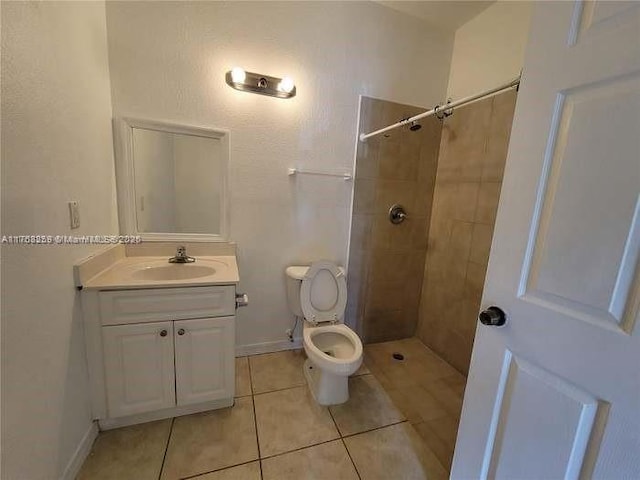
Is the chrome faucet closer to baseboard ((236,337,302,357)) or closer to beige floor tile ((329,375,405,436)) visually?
baseboard ((236,337,302,357))

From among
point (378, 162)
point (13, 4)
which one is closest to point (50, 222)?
point (13, 4)

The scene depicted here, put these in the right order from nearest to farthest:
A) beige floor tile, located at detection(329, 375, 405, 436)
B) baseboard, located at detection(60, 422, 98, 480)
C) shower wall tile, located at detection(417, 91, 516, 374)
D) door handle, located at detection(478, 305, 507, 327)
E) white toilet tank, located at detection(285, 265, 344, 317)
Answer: door handle, located at detection(478, 305, 507, 327) < baseboard, located at detection(60, 422, 98, 480) < beige floor tile, located at detection(329, 375, 405, 436) < shower wall tile, located at detection(417, 91, 516, 374) < white toilet tank, located at detection(285, 265, 344, 317)

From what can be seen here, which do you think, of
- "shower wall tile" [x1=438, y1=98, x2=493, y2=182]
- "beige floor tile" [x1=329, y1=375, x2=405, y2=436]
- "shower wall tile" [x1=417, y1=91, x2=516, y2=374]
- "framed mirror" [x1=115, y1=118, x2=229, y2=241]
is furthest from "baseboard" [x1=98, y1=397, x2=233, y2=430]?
"shower wall tile" [x1=438, y1=98, x2=493, y2=182]

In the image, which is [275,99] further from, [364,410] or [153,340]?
[364,410]

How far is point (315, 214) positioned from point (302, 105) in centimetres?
75

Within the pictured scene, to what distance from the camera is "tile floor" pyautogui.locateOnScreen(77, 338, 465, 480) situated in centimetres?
121

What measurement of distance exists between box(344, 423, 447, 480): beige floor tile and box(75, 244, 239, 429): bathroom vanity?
770 millimetres

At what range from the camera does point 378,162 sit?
6.57 feet

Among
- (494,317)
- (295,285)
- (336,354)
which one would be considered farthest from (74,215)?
(494,317)

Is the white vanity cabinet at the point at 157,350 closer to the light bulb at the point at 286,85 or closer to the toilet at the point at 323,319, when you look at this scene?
the toilet at the point at 323,319

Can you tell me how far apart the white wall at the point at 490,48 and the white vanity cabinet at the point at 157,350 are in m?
2.14

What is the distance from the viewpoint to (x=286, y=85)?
1675mm

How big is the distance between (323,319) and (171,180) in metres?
1.36

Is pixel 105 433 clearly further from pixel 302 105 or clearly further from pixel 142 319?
pixel 302 105
